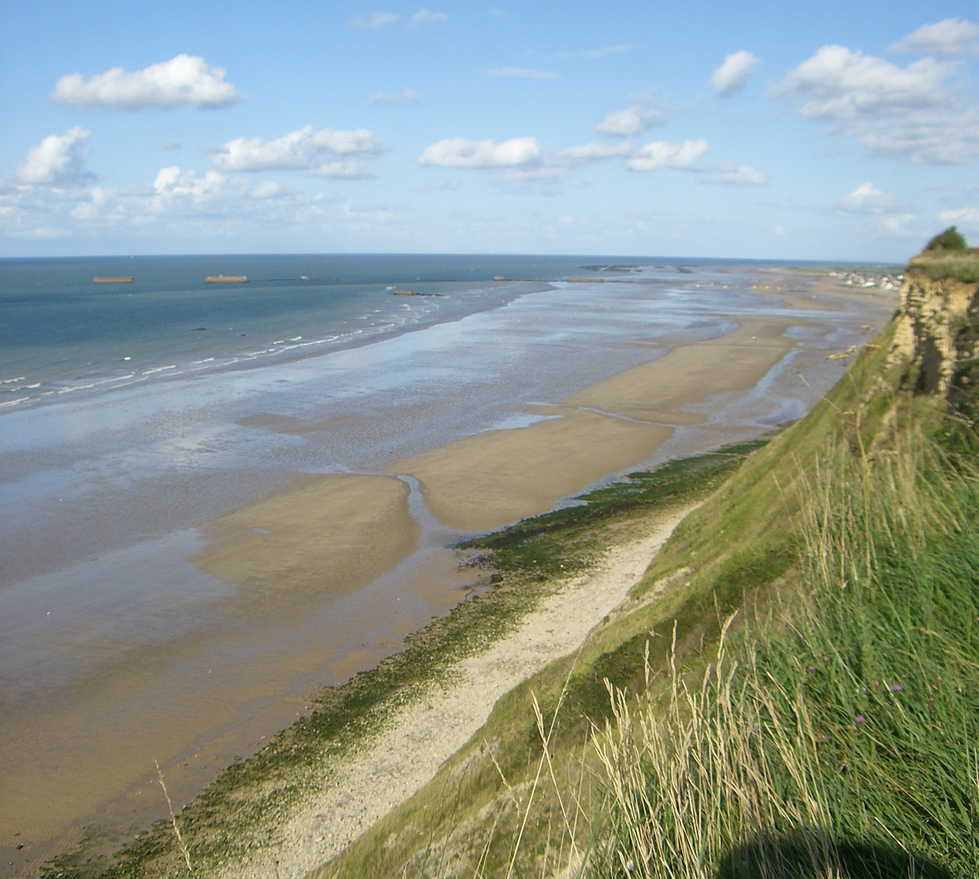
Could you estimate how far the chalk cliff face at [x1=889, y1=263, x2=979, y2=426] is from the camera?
9.84 meters

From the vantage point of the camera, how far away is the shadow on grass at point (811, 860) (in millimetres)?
3584

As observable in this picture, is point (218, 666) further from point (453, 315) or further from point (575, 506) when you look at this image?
point (453, 315)

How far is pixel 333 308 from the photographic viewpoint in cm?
9525

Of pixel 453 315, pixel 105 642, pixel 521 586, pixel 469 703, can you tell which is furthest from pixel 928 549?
pixel 453 315

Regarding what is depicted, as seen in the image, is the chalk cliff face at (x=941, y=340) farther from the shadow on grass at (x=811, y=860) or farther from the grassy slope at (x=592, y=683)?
the shadow on grass at (x=811, y=860)

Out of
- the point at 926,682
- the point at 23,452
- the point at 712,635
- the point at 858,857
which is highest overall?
the point at 926,682

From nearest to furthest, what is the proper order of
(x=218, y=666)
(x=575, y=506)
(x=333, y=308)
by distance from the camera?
(x=218, y=666) → (x=575, y=506) → (x=333, y=308)

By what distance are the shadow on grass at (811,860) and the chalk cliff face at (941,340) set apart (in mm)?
6935

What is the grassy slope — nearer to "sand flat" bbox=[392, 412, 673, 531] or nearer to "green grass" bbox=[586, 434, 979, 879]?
"green grass" bbox=[586, 434, 979, 879]

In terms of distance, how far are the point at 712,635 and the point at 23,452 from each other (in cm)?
2936

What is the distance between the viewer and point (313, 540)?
67.3 feet

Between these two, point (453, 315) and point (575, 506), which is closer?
point (575, 506)

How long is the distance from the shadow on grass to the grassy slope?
95 centimetres

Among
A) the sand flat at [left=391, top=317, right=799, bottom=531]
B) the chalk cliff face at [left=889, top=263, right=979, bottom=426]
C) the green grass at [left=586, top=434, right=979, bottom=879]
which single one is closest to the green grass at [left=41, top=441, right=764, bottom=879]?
the sand flat at [left=391, top=317, right=799, bottom=531]
